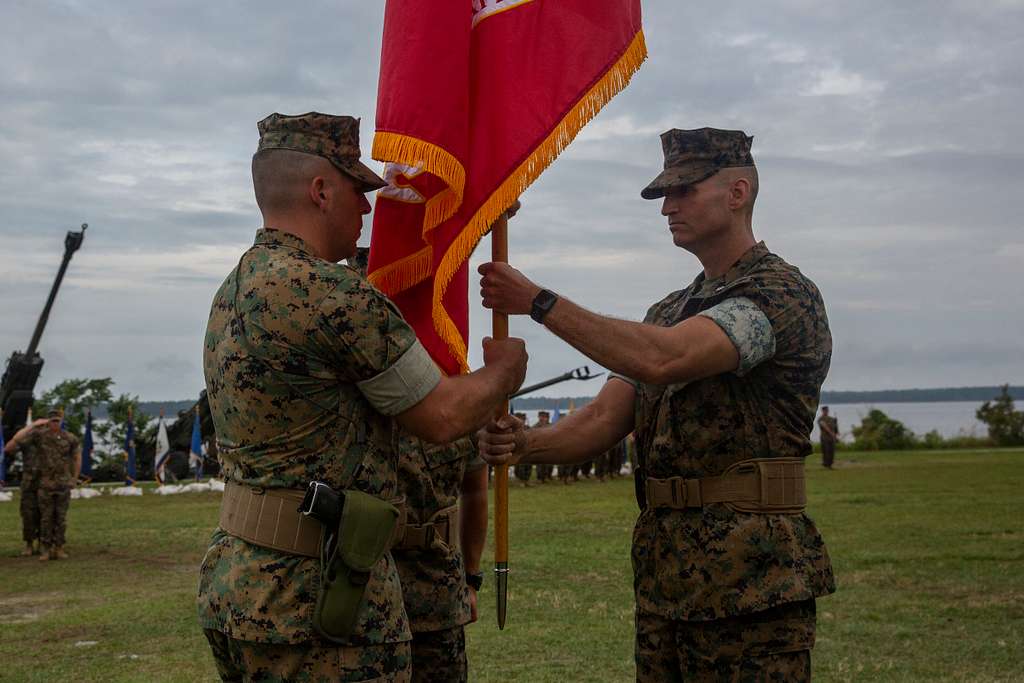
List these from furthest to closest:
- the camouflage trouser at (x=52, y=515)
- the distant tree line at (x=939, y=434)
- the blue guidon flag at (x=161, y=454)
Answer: the distant tree line at (x=939, y=434) → the blue guidon flag at (x=161, y=454) → the camouflage trouser at (x=52, y=515)

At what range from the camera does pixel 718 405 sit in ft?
12.2

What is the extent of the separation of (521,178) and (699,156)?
0.65 m

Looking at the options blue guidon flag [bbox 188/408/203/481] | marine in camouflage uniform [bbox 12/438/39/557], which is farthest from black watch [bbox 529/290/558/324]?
blue guidon flag [bbox 188/408/203/481]

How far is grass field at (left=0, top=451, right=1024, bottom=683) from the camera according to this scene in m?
7.64

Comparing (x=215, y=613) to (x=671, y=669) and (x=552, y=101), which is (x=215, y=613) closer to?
(x=671, y=669)

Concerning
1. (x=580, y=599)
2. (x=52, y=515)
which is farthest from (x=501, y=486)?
(x=52, y=515)

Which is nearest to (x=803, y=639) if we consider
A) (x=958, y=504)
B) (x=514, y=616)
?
(x=514, y=616)

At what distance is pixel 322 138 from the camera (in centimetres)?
324

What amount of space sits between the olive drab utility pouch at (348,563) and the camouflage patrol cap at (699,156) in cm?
165

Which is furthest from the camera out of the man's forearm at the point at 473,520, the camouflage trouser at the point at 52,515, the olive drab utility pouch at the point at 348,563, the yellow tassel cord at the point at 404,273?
the camouflage trouser at the point at 52,515

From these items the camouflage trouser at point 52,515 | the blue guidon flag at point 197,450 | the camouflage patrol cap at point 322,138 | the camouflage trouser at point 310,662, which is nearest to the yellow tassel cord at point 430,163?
the camouflage patrol cap at point 322,138

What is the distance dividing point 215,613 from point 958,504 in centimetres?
1776

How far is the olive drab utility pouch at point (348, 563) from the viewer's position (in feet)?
9.64

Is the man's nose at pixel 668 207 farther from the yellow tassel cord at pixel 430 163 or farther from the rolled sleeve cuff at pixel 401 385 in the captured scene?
Result: the rolled sleeve cuff at pixel 401 385
